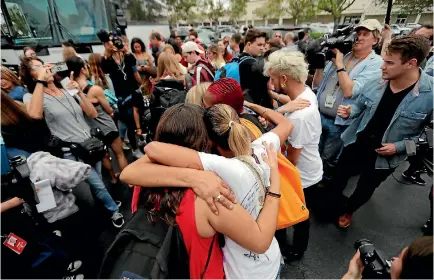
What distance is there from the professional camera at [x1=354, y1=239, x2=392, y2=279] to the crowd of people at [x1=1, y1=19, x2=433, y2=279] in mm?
57

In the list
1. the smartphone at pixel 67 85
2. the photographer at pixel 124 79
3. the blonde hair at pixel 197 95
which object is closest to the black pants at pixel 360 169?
the blonde hair at pixel 197 95

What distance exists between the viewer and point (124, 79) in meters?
4.26

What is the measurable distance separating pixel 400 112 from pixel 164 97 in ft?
7.49

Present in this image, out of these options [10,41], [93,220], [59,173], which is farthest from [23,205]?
[10,41]

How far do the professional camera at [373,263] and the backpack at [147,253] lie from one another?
81 cm

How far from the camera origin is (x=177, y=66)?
3246 mm

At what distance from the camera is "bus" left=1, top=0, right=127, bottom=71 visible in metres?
5.64

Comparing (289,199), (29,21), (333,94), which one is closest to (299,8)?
(29,21)

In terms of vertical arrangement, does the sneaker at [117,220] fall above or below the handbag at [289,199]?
below

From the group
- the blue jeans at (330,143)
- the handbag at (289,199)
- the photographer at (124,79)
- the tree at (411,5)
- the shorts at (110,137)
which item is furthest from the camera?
the tree at (411,5)

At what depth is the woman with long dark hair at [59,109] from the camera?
227cm

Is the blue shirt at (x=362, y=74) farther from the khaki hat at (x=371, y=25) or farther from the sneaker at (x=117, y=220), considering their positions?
the sneaker at (x=117, y=220)

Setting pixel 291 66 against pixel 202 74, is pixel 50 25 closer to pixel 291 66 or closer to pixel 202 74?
pixel 202 74

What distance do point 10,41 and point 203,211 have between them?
7238 millimetres
